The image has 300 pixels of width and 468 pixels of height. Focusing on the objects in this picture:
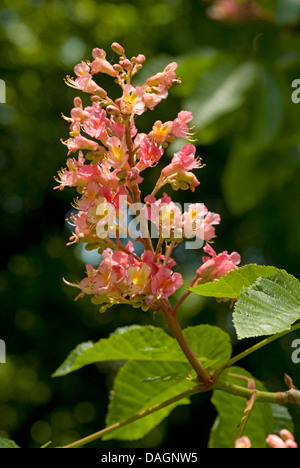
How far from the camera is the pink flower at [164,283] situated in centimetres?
99

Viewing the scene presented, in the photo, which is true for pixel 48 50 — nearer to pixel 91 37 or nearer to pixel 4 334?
pixel 91 37

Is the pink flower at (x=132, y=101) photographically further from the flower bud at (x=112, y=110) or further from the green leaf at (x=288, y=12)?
the green leaf at (x=288, y=12)

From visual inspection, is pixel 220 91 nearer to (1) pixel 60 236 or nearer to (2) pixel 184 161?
(2) pixel 184 161

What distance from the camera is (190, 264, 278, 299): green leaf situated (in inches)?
35.7

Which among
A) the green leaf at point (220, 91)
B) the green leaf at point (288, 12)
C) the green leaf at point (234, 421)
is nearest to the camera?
the green leaf at point (234, 421)

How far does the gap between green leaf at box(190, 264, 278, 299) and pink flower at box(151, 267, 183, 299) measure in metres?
0.09

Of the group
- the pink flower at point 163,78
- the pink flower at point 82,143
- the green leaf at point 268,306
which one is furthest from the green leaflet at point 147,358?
the pink flower at point 163,78

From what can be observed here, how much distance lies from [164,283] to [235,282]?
0.14 m

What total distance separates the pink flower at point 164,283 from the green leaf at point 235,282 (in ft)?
0.31

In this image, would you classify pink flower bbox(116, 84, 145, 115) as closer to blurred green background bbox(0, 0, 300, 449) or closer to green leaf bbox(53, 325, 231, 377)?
green leaf bbox(53, 325, 231, 377)

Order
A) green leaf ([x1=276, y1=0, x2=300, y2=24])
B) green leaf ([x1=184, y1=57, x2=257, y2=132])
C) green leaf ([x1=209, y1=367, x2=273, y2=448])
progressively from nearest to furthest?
green leaf ([x1=209, y1=367, x2=273, y2=448]), green leaf ([x1=276, y1=0, x2=300, y2=24]), green leaf ([x1=184, y1=57, x2=257, y2=132])

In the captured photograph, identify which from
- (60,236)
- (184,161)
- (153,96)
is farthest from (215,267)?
(60,236)

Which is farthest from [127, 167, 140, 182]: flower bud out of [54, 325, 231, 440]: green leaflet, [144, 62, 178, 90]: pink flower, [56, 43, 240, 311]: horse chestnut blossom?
[54, 325, 231, 440]: green leaflet

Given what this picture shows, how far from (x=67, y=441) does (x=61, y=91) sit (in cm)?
436
